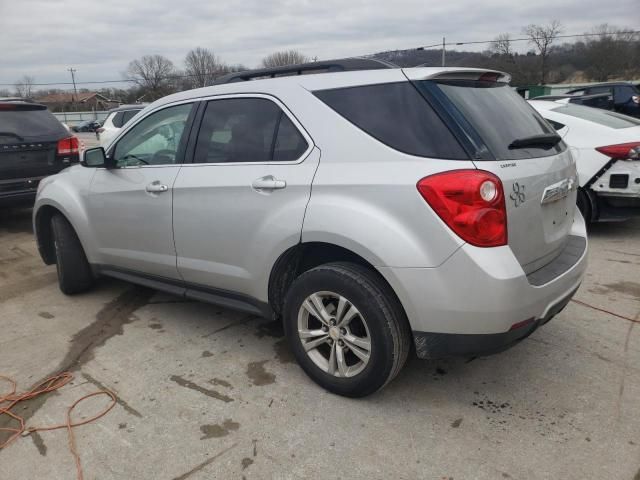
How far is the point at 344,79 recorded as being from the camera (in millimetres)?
2865

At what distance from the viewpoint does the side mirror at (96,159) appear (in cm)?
396

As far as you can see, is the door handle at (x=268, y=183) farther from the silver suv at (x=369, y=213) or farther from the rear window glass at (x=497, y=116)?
the rear window glass at (x=497, y=116)

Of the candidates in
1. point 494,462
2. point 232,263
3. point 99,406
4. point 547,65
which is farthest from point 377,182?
point 547,65

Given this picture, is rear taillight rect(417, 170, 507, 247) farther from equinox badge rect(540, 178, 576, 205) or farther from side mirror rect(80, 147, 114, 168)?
A: side mirror rect(80, 147, 114, 168)

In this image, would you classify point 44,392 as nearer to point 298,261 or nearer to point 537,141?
point 298,261

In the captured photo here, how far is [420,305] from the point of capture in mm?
2480

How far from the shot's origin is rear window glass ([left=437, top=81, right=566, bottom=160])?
256 cm

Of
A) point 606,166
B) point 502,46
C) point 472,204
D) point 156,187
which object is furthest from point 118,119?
point 502,46

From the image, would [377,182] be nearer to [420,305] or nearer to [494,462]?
[420,305]

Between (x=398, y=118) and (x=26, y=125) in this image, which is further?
(x=26, y=125)

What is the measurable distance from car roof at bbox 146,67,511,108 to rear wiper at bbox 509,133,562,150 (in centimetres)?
46

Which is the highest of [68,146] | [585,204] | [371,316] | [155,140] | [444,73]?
[444,73]

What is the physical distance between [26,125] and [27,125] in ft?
0.05

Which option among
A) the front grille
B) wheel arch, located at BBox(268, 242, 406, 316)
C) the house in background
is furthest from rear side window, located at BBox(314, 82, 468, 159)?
the house in background
